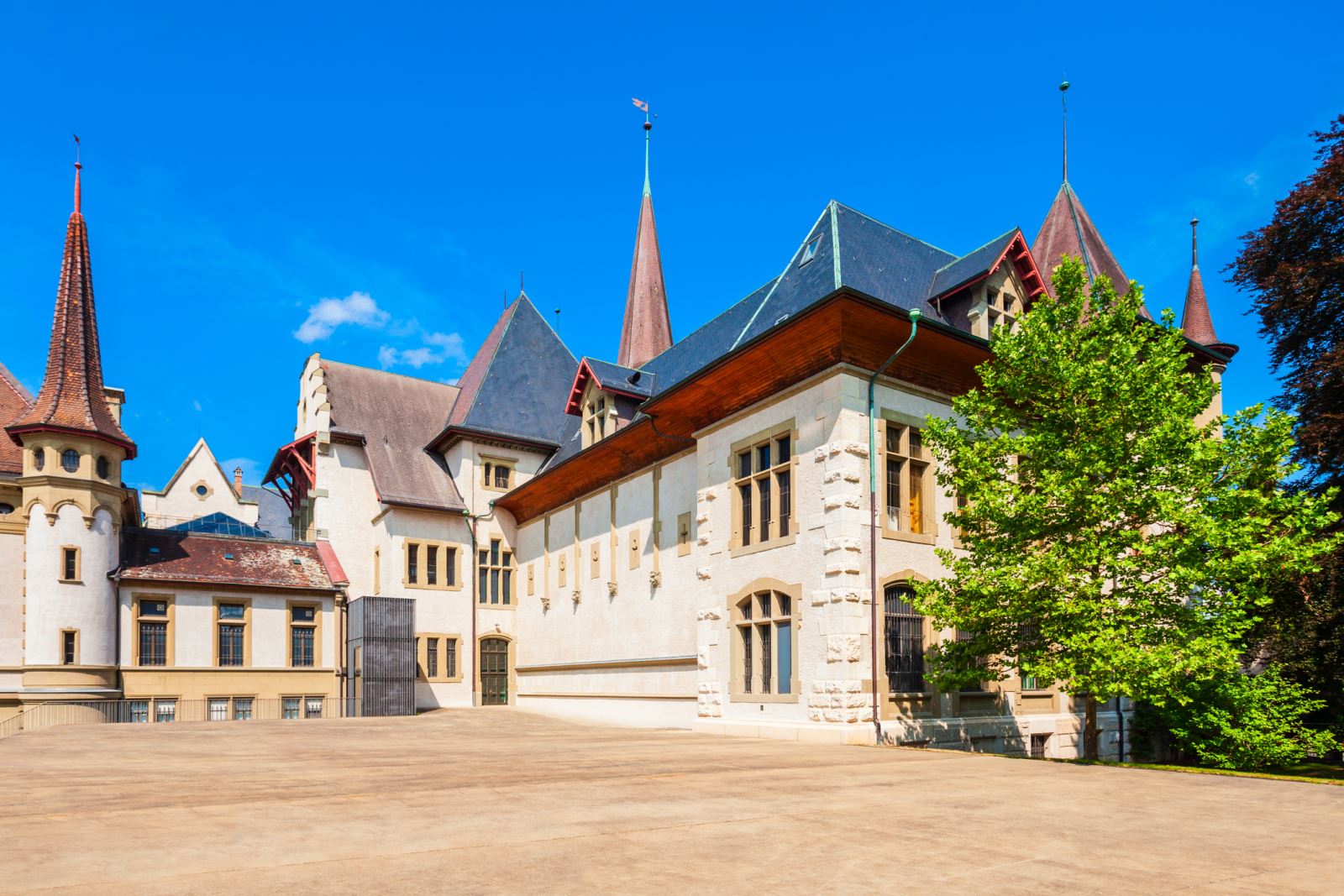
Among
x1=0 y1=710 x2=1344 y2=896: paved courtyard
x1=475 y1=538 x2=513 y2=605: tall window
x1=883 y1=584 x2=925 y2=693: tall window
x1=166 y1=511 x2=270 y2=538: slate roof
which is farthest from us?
x1=166 y1=511 x2=270 y2=538: slate roof

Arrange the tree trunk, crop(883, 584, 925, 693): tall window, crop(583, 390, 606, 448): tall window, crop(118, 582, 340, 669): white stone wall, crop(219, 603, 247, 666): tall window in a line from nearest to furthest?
the tree trunk
crop(883, 584, 925, 693): tall window
crop(583, 390, 606, 448): tall window
crop(118, 582, 340, 669): white stone wall
crop(219, 603, 247, 666): tall window

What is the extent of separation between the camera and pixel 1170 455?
17641 millimetres

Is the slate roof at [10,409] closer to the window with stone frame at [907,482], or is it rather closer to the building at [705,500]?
the building at [705,500]

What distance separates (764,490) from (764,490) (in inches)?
1.0

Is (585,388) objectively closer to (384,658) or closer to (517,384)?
(517,384)

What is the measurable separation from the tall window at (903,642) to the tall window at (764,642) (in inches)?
88.1

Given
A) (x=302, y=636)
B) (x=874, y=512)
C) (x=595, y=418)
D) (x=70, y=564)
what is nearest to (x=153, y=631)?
(x=70, y=564)

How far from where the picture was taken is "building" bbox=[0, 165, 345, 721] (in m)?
33.9

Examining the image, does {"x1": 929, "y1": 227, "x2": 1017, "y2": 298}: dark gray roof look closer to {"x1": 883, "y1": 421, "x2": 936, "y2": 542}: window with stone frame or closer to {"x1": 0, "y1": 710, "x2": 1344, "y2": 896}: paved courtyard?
{"x1": 883, "y1": 421, "x2": 936, "y2": 542}: window with stone frame

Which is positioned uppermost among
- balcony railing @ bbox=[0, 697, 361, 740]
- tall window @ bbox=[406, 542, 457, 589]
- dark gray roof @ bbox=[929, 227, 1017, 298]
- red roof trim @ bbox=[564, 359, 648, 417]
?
dark gray roof @ bbox=[929, 227, 1017, 298]

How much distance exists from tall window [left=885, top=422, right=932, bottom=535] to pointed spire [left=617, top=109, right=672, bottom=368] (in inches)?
1001

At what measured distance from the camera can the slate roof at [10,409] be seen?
35312mm

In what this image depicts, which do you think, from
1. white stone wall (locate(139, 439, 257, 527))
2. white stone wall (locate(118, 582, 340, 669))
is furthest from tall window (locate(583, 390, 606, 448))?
white stone wall (locate(139, 439, 257, 527))

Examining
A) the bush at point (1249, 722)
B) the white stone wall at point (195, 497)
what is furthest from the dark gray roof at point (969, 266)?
the white stone wall at point (195, 497)
